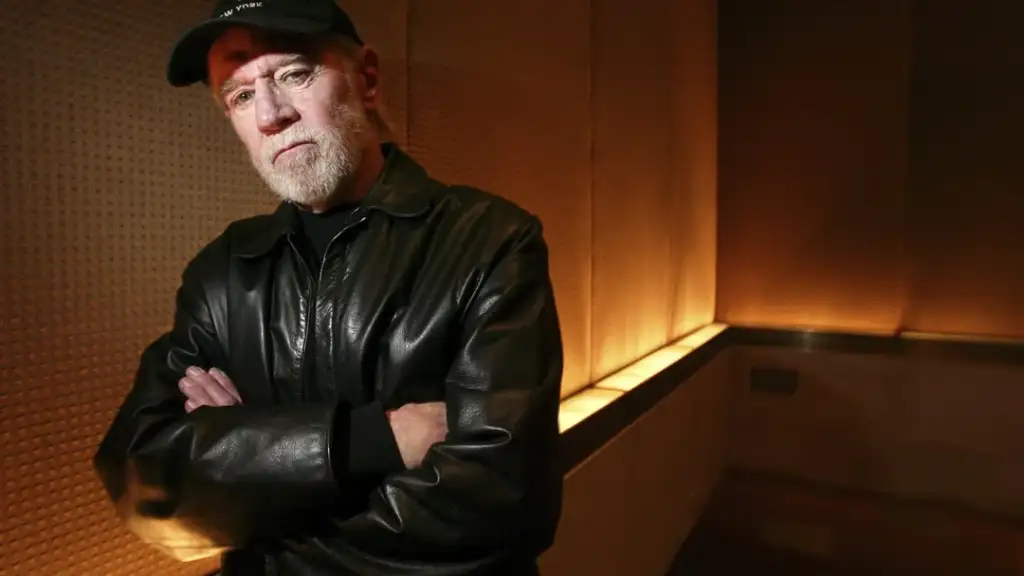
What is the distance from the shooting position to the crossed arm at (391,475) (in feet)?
2.84

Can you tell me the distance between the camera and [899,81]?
3.95m

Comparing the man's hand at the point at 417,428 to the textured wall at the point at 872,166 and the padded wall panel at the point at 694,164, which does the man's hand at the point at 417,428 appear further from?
the textured wall at the point at 872,166

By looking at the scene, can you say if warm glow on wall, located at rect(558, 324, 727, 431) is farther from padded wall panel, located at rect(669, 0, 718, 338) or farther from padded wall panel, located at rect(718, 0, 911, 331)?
padded wall panel, located at rect(718, 0, 911, 331)

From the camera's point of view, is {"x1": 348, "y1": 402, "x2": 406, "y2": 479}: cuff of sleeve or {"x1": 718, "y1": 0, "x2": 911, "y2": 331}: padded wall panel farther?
{"x1": 718, "y1": 0, "x2": 911, "y2": 331}: padded wall panel

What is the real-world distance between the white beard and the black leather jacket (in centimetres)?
6

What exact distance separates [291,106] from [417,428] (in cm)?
47

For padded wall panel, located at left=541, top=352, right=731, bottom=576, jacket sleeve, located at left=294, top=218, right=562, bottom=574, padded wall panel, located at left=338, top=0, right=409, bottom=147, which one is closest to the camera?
jacket sleeve, located at left=294, top=218, right=562, bottom=574

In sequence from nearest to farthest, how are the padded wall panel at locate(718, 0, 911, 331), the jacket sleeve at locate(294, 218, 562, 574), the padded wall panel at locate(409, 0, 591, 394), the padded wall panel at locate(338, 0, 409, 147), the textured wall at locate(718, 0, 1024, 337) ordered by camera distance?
the jacket sleeve at locate(294, 218, 562, 574), the padded wall panel at locate(338, 0, 409, 147), the padded wall panel at locate(409, 0, 591, 394), the textured wall at locate(718, 0, 1024, 337), the padded wall panel at locate(718, 0, 911, 331)

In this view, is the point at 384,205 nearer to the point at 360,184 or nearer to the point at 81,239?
the point at 360,184

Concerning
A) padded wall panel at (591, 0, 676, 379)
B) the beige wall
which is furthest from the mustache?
the beige wall

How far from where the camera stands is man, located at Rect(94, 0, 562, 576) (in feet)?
2.88

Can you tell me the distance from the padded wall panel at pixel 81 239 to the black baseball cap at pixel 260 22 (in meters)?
0.19

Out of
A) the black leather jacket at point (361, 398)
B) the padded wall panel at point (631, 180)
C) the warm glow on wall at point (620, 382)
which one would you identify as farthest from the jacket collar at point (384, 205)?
the padded wall panel at point (631, 180)

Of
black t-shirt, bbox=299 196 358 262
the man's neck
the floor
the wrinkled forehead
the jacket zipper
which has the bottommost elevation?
the floor
